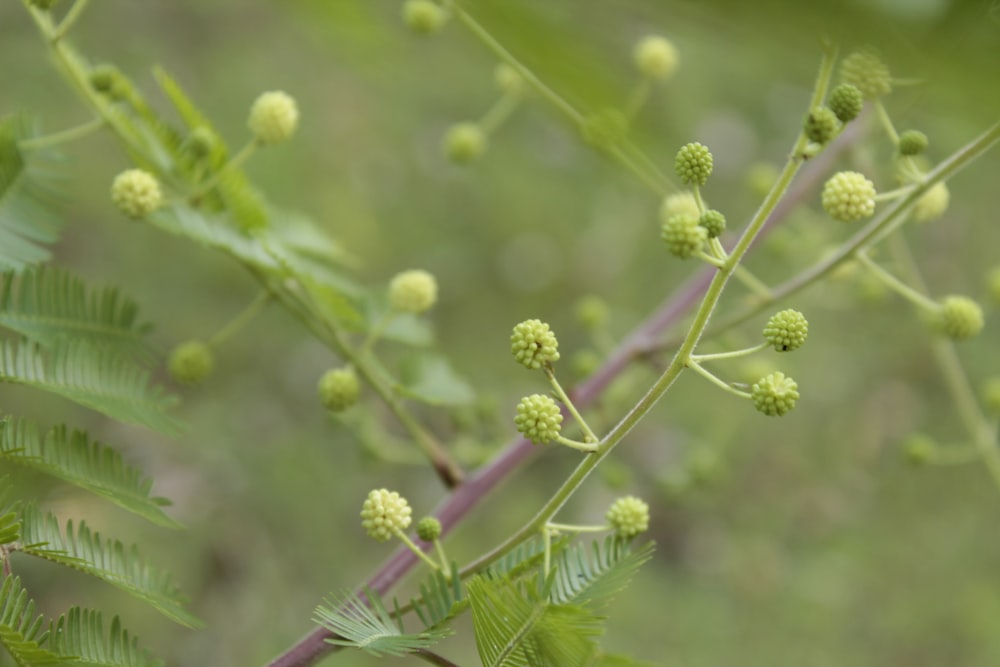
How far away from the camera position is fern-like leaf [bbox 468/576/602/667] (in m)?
0.96

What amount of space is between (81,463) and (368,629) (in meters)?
0.44

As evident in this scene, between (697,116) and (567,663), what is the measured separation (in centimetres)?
265

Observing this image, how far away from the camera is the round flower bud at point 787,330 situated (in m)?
1.06

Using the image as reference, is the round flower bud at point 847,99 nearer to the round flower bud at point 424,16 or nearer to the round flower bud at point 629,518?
the round flower bud at point 629,518

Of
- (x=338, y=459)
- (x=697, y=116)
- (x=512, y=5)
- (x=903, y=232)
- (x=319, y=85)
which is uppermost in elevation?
(x=319, y=85)

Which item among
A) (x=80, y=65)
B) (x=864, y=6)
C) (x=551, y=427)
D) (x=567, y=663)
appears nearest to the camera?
(x=864, y=6)

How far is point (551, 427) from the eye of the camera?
1.13 meters

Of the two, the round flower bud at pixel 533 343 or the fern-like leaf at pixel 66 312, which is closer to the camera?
the round flower bud at pixel 533 343

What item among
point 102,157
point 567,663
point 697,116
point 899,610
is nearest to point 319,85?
point 102,157

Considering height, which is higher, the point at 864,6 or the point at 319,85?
the point at 319,85

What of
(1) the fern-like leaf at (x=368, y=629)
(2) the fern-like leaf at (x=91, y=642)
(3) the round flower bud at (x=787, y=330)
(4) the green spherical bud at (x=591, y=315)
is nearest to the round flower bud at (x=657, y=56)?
(4) the green spherical bud at (x=591, y=315)

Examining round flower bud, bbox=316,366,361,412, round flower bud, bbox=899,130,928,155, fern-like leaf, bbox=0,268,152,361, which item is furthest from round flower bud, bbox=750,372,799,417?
fern-like leaf, bbox=0,268,152,361

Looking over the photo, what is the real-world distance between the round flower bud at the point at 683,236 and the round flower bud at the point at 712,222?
0.04 m

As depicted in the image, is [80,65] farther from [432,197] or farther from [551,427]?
[432,197]
